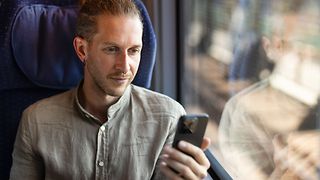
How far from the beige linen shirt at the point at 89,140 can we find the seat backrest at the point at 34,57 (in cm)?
16

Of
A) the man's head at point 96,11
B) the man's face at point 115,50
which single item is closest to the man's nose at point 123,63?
the man's face at point 115,50

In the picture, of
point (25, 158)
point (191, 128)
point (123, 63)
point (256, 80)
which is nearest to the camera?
point (191, 128)

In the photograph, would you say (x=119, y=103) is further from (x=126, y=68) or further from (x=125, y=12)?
(x=125, y=12)

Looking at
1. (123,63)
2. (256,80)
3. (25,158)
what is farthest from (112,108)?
(256,80)

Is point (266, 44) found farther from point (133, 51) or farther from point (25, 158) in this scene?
point (25, 158)

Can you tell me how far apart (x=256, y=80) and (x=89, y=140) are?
579 mm

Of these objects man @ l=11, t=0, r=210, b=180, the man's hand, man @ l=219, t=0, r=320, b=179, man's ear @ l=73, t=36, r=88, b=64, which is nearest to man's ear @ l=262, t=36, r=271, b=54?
man @ l=219, t=0, r=320, b=179

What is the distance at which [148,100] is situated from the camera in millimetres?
1404

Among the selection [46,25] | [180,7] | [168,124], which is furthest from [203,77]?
[46,25]

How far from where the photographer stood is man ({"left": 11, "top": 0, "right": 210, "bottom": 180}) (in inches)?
49.6

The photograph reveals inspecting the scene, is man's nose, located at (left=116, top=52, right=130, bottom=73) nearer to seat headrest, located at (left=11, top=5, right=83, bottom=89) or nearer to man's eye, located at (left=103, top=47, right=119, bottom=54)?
man's eye, located at (left=103, top=47, right=119, bottom=54)

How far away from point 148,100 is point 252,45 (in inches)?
15.5

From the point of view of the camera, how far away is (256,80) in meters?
1.47

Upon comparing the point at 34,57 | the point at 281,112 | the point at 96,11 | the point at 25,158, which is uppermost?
the point at 96,11
